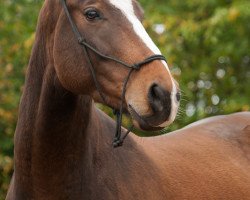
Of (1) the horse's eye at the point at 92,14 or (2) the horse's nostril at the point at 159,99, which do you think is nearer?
(2) the horse's nostril at the point at 159,99

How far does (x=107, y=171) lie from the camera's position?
4273 mm

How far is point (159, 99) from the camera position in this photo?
12.0ft

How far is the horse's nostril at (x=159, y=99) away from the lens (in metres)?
3.62

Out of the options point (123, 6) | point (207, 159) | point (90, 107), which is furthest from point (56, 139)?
point (207, 159)

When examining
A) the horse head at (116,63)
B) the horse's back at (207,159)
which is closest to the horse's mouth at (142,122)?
the horse head at (116,63)

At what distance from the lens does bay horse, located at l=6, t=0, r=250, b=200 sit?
3.78 m

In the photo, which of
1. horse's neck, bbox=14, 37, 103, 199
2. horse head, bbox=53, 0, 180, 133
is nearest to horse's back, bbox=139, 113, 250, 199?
horse's neck, bbox=14, 37, 103, 199

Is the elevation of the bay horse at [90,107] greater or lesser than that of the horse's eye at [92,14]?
lesser

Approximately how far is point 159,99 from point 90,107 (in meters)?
0.74

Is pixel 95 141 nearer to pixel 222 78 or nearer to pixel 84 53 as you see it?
pixel 84 53

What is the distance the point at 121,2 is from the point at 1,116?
20.2 feet

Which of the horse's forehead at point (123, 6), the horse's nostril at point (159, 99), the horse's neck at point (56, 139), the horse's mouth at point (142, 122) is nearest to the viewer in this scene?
the horse's nostril at point (159, 99)

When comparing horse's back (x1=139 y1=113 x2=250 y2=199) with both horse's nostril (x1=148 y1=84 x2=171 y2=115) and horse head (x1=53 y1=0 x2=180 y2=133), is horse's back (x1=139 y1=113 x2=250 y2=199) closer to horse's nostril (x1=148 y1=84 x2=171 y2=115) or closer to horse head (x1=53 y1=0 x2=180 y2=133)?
horse head (x1=53 y1=0 x2=180 y2=133)

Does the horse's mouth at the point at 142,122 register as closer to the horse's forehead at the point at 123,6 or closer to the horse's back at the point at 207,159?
the horse's forehead at the point at 123,6
